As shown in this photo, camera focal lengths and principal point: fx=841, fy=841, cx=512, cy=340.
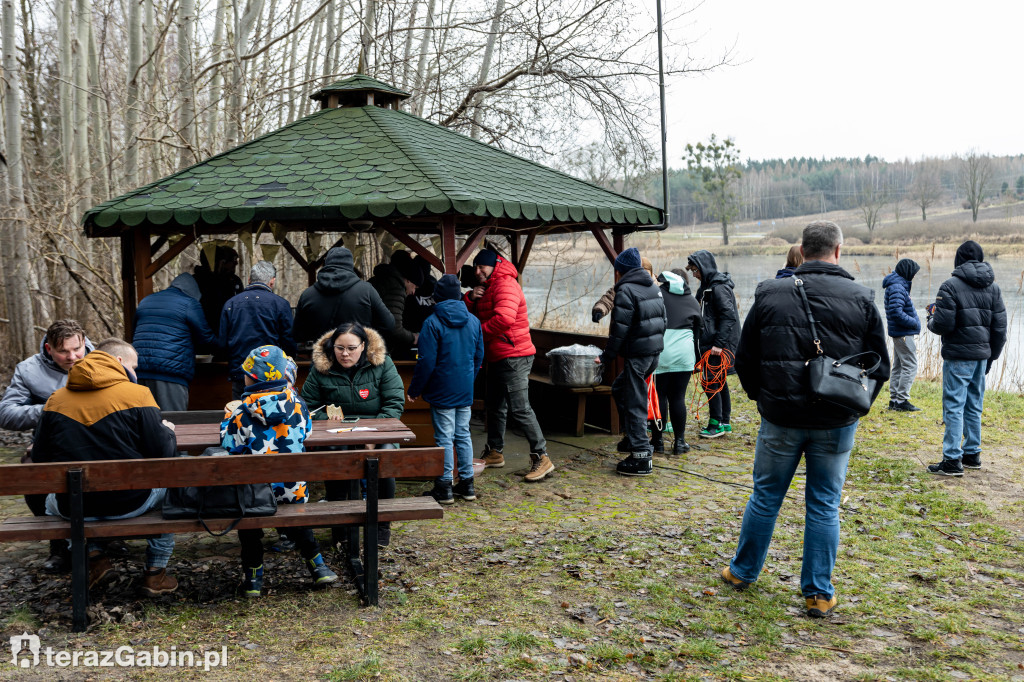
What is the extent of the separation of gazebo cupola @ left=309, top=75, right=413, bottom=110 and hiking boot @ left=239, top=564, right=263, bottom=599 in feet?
19.0

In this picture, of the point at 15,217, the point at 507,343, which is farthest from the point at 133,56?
the point at 507,343

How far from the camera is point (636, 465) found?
7.09 metres

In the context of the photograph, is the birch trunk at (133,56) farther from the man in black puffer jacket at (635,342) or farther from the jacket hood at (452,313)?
the man in black puffer jacket at (635,342)

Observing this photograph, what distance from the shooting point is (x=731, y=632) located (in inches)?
159

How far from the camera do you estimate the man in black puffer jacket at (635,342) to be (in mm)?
6863

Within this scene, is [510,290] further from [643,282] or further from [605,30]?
[605,30]

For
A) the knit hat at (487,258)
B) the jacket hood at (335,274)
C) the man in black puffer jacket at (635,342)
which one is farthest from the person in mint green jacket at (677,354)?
the jacket hood at (335,274)

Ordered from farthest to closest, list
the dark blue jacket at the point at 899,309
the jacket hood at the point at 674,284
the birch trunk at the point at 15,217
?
the birch trunk at the point at 15,217 < the dark blue jacket at the point at 899,309 < the jacket hood at the point at 674,284

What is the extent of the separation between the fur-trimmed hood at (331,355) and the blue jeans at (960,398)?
459cm

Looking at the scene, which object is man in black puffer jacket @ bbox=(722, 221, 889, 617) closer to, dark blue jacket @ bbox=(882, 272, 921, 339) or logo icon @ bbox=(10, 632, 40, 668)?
logo icon @ bbox=(10, 632, 40, 668)

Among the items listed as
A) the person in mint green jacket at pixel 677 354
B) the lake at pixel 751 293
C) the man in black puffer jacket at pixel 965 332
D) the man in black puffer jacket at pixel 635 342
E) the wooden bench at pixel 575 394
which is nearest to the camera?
the man in black puffer jacket at pixel 965 332

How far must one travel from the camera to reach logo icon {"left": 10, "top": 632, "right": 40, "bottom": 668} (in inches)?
138

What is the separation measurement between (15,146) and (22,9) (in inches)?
175

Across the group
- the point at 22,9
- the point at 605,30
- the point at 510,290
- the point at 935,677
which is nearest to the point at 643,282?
the point at 510,290
